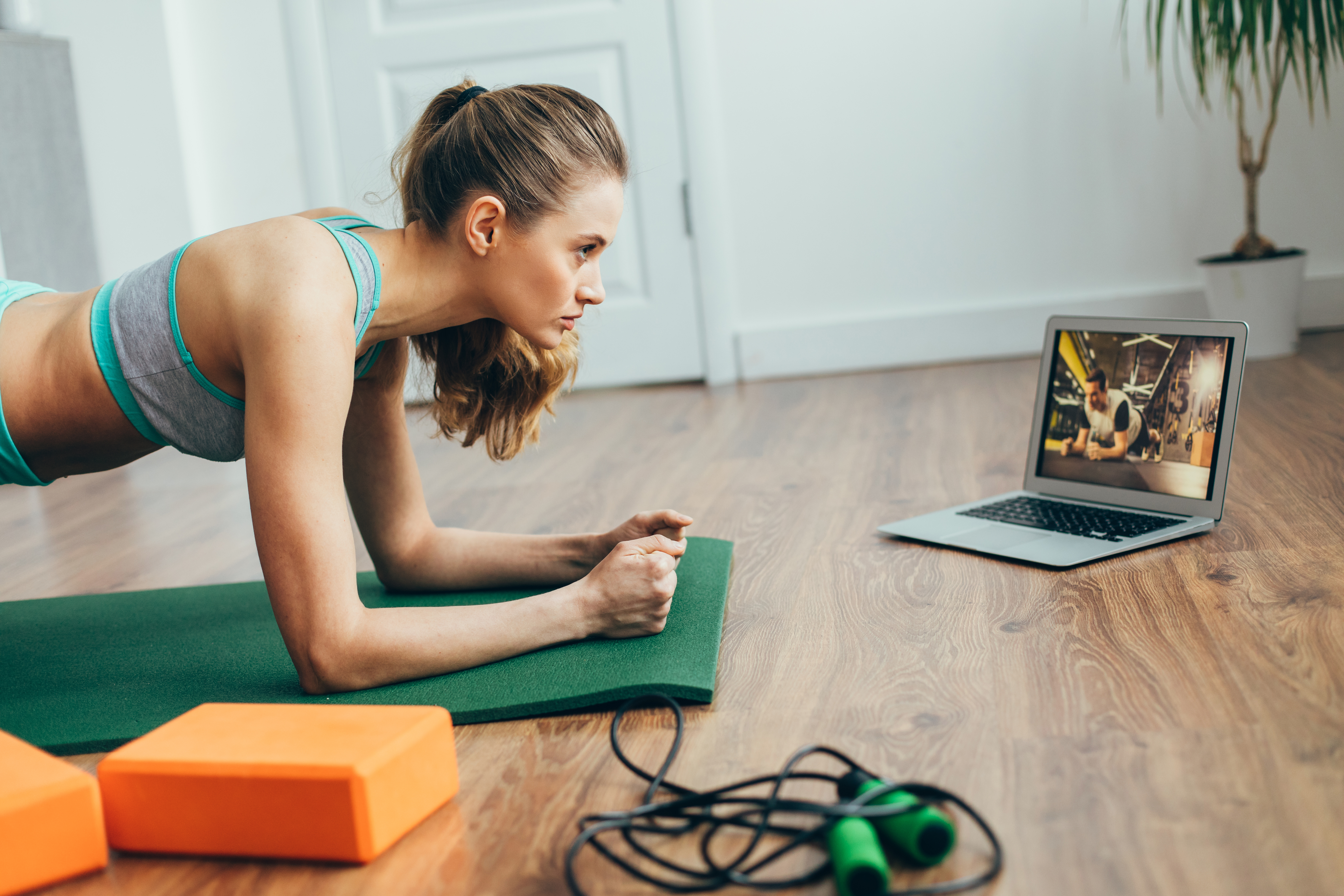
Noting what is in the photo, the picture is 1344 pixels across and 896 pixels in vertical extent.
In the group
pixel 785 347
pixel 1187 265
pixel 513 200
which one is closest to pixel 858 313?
pixel 785 347

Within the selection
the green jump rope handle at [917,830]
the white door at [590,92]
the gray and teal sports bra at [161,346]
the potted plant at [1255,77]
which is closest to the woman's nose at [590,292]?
the gray and teal sports bra at [161,346]

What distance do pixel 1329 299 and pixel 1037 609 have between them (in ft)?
7.84

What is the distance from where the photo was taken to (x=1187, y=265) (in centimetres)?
312

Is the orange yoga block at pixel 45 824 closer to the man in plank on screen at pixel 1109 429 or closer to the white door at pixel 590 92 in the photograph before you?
the man in plank on screen at pixel 1109 429

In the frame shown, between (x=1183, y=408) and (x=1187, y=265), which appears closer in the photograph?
(x=1183, y=408)

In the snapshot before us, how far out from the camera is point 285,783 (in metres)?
0.81

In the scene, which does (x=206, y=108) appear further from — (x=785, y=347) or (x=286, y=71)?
(x=785, y=347)

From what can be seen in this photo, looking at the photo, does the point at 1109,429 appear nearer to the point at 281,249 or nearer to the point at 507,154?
the point at 507,154

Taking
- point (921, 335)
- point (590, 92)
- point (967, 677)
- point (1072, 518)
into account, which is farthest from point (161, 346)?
point (921, 335)

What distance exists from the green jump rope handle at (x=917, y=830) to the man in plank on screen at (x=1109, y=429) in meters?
0.82

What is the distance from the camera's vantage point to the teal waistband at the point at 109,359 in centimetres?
115

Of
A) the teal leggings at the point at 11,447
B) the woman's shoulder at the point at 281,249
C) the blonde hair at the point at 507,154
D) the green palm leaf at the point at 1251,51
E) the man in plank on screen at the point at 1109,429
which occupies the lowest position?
the man in plank on screen at the point at 1109,429

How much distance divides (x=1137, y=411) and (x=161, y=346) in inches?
46.0

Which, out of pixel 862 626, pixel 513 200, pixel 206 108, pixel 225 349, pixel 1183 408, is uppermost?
pixel 206 108
